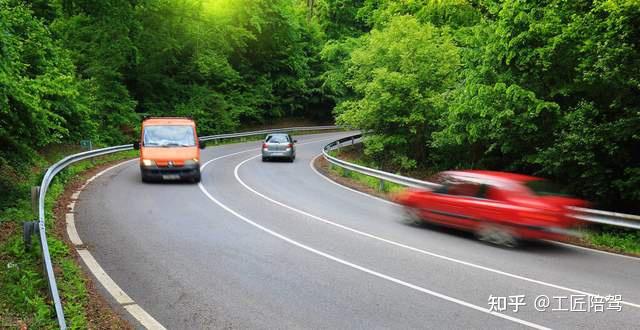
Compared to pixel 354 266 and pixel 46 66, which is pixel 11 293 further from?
pixel 46 66

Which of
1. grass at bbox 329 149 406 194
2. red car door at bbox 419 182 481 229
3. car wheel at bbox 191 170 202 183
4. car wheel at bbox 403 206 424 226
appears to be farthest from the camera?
grass at bbox 329 149 406 194

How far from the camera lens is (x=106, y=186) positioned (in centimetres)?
1681

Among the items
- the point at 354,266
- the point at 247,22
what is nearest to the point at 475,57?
the point at 354,266

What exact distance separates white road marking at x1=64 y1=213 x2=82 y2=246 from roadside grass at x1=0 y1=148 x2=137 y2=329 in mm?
262

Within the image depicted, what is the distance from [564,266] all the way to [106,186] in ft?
46.1

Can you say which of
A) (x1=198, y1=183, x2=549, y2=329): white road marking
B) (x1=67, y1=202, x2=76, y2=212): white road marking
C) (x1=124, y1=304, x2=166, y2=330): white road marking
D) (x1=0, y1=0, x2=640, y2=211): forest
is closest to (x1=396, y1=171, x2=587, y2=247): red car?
(x1=198, y1=183, x2=549, y2=329): white road marking

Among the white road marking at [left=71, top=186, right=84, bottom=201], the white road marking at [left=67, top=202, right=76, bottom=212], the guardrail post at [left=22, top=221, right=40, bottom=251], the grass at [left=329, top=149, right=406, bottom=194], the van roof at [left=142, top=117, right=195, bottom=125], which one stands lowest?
the grass at [left=329, top=149, right=406, bottom=194]

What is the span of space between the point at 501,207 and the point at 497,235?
63cm

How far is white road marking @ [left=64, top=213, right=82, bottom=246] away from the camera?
967 centimetres

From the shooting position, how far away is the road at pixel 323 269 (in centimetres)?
641

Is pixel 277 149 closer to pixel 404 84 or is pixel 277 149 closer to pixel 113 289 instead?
pixel 404 84

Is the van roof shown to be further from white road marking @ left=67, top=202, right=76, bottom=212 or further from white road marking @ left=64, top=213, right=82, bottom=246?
white road marking @ left=64, top=213, right=82, bottom=246

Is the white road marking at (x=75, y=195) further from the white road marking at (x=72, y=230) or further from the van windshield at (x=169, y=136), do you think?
the van windshield at (x=169, y=136)

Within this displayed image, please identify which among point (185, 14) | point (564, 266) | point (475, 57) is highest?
point (185, 14)
